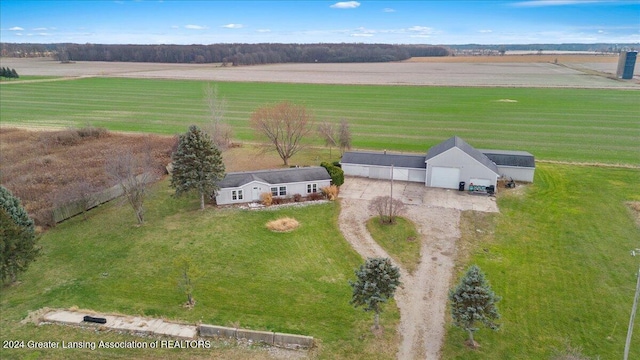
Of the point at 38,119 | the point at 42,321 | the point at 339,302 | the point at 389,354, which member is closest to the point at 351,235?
the point at 339,302

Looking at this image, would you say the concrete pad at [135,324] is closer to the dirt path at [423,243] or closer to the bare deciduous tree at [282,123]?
the dirt path at [423,243]

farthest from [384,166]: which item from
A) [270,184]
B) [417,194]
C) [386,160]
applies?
[270,184]

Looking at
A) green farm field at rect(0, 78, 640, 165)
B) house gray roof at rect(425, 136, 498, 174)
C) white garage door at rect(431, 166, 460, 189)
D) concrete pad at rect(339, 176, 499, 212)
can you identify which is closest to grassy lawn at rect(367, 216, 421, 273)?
concrete pad at rect(339, 176, 499, 212)

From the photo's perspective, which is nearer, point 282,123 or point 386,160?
point 386,160

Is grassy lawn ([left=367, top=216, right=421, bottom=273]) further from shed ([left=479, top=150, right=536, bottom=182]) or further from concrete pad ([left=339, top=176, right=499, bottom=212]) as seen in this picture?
shed ([left=479, top=150, right=536, bottom=182])

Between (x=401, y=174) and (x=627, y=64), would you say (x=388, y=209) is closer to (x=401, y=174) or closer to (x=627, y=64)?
(x=401, y=174)

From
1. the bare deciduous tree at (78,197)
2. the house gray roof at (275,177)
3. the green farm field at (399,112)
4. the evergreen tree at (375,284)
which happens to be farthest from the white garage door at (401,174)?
the bare deciduous tree at (78,197)
